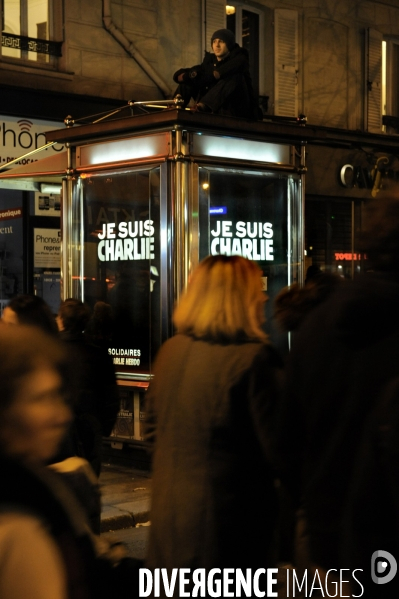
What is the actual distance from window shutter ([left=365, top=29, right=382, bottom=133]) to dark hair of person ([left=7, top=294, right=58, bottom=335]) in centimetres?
1382

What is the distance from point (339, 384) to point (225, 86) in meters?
7.51

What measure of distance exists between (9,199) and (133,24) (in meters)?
3.50

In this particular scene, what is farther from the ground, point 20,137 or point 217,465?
point 20,137

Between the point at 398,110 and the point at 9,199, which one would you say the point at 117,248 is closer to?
the point at 9,199

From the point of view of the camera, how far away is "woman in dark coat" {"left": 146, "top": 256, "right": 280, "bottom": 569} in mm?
3428

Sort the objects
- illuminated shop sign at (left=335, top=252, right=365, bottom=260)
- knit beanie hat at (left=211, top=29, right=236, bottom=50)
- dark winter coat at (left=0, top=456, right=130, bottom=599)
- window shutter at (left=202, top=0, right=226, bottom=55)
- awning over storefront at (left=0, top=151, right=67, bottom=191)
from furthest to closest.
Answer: illuminated shop sign at (left=335, top=252, right=365, bottom=260) → window shutter at (left=202, top=0, right=226, bottom=55) → knit beanie hat at (left=211, top=29, right=236, bottom=50) → awning over storefront at (left=0, top=151, right=67, bottom=191) → dark winter coat at (left=0, top=456, right=130, bottom=599)

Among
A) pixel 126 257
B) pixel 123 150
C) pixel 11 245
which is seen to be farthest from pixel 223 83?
pixel 11 245

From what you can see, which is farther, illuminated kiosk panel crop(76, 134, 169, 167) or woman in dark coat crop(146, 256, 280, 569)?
illuminated kiosk panel crop(76, 134, 169, 167)

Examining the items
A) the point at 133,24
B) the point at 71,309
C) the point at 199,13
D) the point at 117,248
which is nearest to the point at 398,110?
the point at 199,13

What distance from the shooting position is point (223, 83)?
32.0ft

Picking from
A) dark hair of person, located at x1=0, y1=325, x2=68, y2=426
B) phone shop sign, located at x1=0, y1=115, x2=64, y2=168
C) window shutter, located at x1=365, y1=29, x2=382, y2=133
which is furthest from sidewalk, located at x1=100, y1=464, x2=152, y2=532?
window shutter, located at x1=365, y1=29, x2=382, y2=133

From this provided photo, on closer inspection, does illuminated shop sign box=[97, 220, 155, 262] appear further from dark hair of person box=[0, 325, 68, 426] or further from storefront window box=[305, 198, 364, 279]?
storefront window box=[305, 198, 364, 279]

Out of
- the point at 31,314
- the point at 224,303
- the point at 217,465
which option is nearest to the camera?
the point at 217,465

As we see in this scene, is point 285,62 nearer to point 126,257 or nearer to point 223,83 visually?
point 223,83
